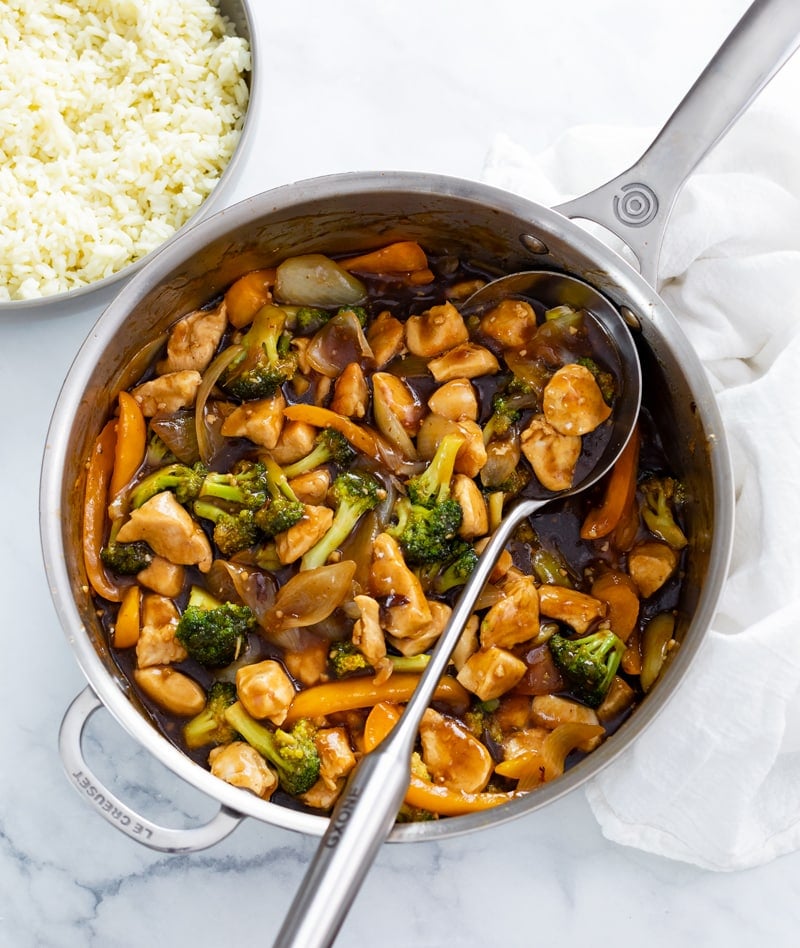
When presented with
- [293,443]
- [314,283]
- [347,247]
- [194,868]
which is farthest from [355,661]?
[347,247]

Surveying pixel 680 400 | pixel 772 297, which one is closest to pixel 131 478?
pixel 680 400

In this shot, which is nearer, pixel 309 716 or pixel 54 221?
pixel 309 716

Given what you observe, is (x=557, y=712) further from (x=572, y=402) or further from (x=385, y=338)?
(x=385, y=338)

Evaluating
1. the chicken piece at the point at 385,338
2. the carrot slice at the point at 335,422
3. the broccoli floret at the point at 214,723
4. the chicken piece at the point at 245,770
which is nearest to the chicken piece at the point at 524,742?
the chicken piece at the point at 245,770

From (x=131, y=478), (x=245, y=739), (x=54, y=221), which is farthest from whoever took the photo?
(x=54, y=221)

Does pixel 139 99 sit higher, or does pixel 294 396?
pixel 139 99

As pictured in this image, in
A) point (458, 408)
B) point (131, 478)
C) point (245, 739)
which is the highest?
point (458, 408)

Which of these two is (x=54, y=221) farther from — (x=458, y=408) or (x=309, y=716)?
(x=309, y=716)
